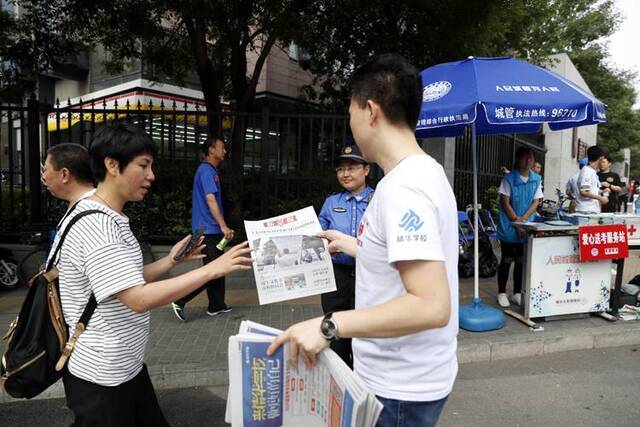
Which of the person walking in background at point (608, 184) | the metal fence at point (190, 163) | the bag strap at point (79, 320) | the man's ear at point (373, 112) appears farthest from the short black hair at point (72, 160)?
the person walking in background at point (608, 184)

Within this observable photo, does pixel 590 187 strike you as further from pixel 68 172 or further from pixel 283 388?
pixel 68 172

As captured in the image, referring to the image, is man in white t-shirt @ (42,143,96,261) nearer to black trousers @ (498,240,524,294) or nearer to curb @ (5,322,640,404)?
curb @ (5,322,640,404)

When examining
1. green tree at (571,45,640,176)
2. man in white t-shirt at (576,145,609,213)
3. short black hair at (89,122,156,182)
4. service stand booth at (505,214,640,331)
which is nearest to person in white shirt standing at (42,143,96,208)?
short black hair at (89,122,156,182)

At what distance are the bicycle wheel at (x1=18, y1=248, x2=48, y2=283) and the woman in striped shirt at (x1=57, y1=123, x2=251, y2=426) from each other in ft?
16.7

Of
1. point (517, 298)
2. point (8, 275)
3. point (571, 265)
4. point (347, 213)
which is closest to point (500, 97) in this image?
point (347, 213)

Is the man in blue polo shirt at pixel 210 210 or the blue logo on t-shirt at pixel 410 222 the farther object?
the man in blue polo shirt at pixel 210 210

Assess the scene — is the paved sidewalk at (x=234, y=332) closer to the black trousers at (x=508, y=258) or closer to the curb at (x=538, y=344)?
the curb at (x=538, y=344)

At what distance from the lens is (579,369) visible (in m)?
4.03

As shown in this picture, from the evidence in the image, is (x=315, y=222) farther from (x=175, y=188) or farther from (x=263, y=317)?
(x=175, y=188)

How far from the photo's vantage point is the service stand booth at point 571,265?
4.55 m

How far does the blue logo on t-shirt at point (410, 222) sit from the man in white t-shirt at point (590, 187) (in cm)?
625

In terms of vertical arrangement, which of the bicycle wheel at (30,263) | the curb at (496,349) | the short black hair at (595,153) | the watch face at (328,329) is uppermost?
the short black hair at (595,153)

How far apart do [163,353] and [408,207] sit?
136 inches

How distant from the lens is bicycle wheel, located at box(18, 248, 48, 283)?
6023mm
